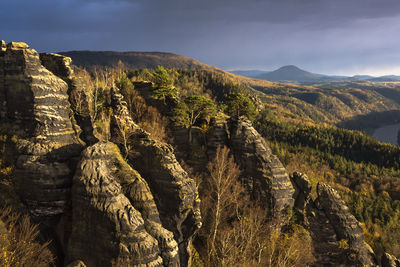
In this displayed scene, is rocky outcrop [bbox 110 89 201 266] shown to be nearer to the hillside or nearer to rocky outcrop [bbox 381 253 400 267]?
the hillside

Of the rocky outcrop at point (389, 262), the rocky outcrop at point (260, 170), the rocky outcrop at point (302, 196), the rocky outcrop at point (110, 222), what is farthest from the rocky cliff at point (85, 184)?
the rocky outcrop at point (389, 262)

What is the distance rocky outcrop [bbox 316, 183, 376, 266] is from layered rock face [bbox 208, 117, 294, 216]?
778cm

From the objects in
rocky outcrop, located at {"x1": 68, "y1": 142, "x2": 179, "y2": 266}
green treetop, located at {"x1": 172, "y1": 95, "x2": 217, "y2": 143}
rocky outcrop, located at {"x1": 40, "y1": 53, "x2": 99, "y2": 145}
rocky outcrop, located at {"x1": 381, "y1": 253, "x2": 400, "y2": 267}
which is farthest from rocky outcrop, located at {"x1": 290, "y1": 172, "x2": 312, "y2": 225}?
rocky outcrop, located at {"x1": 40, "y1": 53, "x2": 99, "y2": 145}

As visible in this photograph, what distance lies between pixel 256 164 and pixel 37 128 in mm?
34014

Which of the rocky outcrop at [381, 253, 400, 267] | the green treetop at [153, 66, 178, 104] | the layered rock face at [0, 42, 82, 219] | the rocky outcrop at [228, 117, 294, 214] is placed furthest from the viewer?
the green treetop at [153, 66, 178, 104]

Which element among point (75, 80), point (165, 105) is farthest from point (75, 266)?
point (165, 105)

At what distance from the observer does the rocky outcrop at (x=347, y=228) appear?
129ft

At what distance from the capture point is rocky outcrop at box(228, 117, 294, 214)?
39.2 m

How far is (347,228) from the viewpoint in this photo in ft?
132

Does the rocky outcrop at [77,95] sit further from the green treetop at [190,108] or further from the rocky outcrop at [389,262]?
the rocky outcrop at [389,262]

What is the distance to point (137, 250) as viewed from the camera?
61.6 ft

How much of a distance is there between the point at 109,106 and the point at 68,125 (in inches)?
514

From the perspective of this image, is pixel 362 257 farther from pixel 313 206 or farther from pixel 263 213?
pixel 263 213

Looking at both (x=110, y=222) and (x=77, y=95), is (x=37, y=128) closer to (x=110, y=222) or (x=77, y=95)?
(x=77, y=95)
